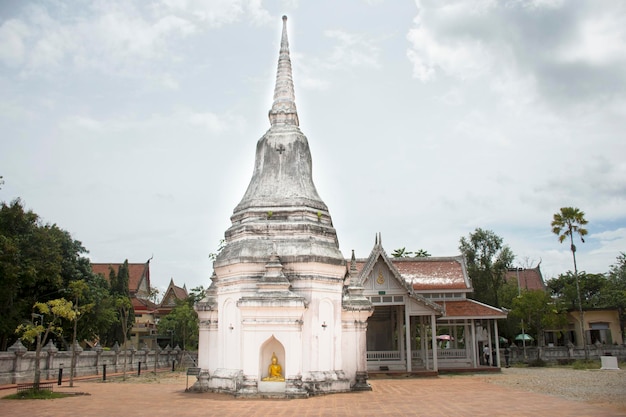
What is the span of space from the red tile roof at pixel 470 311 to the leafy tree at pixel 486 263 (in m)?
18.8

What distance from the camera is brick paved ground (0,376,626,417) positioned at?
12.6 meters

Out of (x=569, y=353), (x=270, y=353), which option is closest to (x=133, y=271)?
(x=569, y=353)

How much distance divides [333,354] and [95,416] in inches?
297

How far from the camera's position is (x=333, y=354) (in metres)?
17.7

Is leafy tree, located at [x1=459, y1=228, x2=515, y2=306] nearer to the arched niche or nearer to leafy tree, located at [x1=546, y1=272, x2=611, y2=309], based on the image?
leafy tree, located at [x1=546, y1=272, x2=611, y2=309]

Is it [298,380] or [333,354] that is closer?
[298,380]

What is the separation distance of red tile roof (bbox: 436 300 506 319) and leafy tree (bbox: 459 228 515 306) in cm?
1877

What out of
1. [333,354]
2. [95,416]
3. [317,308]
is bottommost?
[95,416]

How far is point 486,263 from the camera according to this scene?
1989 inches

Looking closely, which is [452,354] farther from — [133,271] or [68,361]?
[133,271]

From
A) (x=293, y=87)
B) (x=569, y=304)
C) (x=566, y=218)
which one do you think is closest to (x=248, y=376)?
(x=293, y=87)

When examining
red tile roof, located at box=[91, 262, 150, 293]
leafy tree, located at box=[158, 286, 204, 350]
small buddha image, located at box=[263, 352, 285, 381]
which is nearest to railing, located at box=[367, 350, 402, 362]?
small buddha image, located at box=[263, 352, 285, 381]

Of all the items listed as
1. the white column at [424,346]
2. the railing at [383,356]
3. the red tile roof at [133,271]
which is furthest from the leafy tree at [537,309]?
the red tile roof at [133,271]

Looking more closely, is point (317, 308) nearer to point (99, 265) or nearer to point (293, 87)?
point (293, 87)
